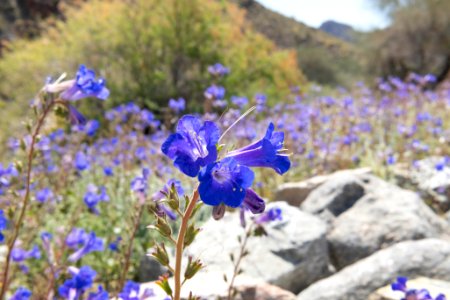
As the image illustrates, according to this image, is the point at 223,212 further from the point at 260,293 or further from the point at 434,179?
the point at 434,179

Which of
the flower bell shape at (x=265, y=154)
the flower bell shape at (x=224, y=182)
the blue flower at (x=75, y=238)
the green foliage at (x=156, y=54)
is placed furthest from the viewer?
the green foliage at (x=156, y=54)

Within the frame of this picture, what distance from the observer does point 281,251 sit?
370 centimetres

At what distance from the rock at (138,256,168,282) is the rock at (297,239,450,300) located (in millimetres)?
1199

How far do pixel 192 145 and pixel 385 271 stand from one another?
7.31ft

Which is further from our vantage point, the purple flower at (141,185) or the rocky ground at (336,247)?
the rocky ground at (336,247)

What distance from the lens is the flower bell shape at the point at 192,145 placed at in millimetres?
1250

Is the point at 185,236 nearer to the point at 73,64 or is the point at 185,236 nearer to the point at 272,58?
the point at 73,64

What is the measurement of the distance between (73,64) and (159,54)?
78.9 inches

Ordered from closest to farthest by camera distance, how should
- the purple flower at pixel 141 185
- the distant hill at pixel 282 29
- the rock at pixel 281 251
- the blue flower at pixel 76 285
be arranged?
the blue flower at pixel 76 285 < the purple flower at pixel 141 185 < the rock at pixel 281 251 < the distant hill at pixel 282 29

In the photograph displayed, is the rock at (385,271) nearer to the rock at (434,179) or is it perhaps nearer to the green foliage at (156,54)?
the rock at (434,179)

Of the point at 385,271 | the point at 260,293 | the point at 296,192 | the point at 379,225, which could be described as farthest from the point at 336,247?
the point at 260,293

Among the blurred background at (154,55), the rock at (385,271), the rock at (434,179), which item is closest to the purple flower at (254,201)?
the rock at (385,271)

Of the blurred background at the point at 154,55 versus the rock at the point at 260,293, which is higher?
the blurred background at the point at 154,55

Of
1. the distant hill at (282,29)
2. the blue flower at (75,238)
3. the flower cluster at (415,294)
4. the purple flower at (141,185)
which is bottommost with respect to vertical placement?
the flower cluster at (415,294)
